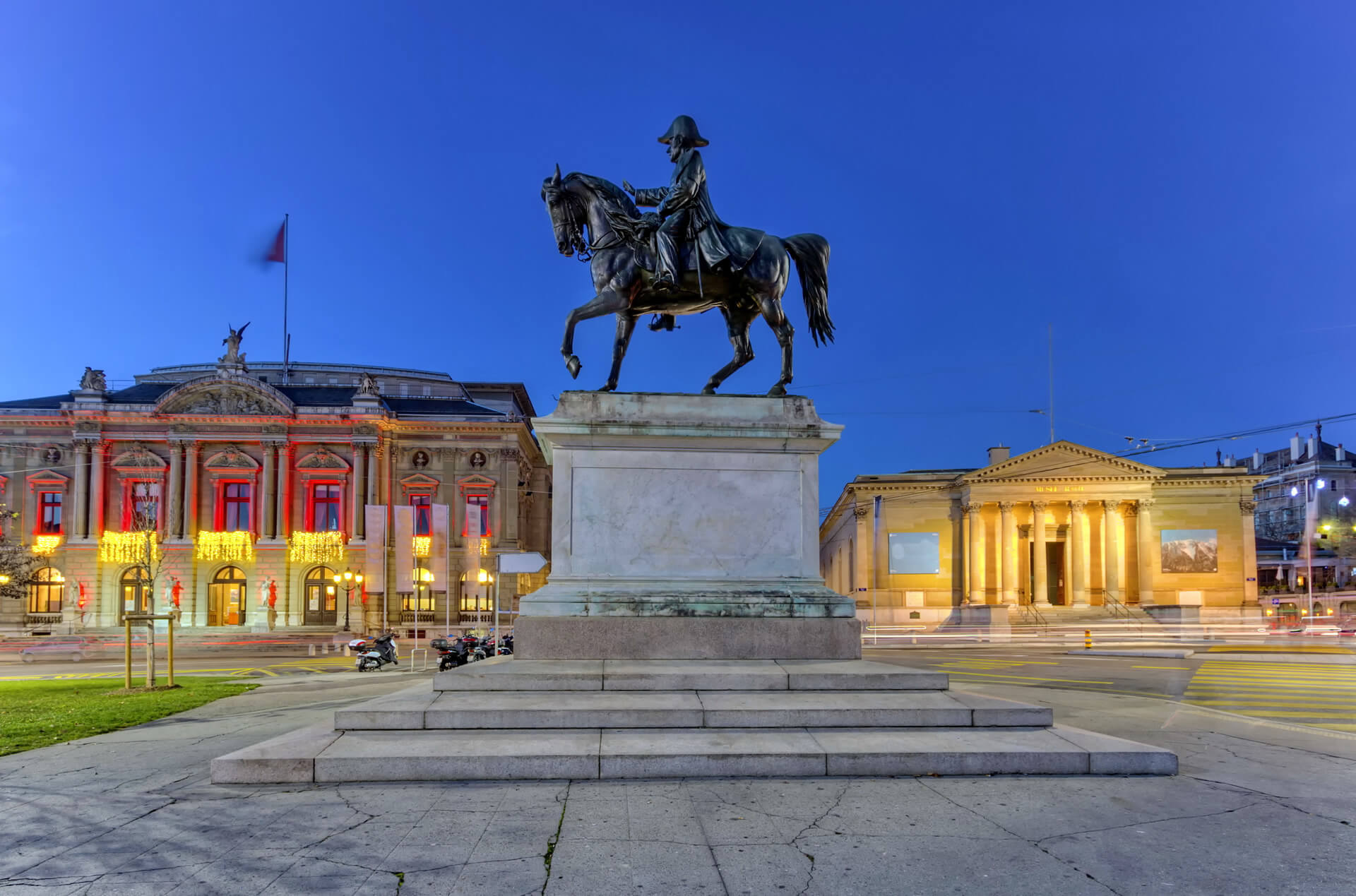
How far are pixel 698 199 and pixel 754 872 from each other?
26.7 feet

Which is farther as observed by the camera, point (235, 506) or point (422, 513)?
point (422, 513)

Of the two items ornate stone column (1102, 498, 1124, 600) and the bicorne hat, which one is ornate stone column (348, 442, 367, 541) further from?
ornate stone column (1102, 498, 1124, 600)

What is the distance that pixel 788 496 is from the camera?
1016 cm

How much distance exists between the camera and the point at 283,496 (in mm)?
61812

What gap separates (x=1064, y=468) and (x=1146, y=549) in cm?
913

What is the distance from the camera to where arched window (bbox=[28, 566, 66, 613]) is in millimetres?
59656

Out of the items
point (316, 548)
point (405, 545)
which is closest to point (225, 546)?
point (316, 548)

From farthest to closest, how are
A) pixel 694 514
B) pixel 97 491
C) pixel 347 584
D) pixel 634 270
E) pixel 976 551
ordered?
pixel 976 551 → pixel 97 491 → pixel 347 584 → pixel 634 270 → pixel 694 514

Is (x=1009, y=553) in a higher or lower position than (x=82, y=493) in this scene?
lower

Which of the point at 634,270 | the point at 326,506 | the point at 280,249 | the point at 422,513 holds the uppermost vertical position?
the point at 280,249

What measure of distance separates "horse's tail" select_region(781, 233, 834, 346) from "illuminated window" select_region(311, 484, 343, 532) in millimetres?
57965

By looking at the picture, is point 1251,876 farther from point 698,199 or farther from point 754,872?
point 698,199

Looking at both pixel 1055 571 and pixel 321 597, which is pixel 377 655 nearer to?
pixel 321 597

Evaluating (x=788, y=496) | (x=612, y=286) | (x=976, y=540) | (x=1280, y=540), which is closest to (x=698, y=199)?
(x=612, y=286)
